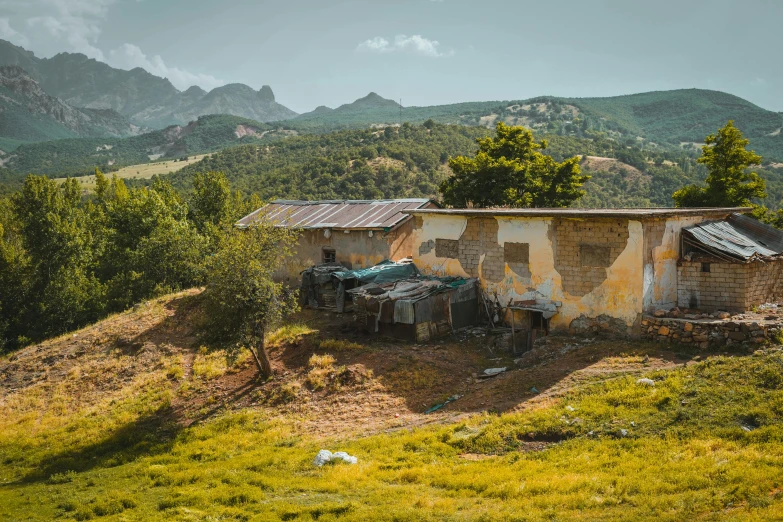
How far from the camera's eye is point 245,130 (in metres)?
129

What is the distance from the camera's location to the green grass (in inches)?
313

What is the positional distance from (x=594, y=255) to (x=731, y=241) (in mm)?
4302

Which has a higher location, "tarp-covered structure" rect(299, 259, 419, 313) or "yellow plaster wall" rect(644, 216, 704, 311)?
"yellow plaster wall" rect(644, 216, 704, 311)

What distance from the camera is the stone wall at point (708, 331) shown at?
45.1ft

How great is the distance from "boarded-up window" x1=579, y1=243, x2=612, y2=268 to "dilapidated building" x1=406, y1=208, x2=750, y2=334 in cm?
3

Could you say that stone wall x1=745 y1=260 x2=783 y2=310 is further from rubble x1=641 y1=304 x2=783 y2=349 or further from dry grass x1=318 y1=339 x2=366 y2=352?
dry grass x1=318 y1=339 x2=366 y2=352

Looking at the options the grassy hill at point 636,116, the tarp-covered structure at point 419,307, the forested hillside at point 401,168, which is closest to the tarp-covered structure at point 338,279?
the tarp-covered structure at point 419,307

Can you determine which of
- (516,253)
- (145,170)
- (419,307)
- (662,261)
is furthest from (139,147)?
(662,261)

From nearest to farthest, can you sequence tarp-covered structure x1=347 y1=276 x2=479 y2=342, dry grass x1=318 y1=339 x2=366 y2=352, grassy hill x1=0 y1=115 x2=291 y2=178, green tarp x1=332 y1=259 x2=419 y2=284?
dry grass x1=318 y1=339 x2=366 y2=352 → tarp-covered structure x1=347 y1=276 x2=479 y2=342 → green tarp x1=332 y1=259 x2=419 y2=284 → grassy hill x1=0 y1=115 x2=291 y2=178

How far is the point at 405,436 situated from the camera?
11.7 m

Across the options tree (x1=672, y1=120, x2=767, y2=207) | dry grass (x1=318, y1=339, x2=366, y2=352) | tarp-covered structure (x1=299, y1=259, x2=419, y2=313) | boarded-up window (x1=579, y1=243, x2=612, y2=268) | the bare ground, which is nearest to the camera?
the bare ground

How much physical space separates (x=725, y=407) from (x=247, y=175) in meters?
66.1

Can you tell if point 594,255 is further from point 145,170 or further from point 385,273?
point 145,170

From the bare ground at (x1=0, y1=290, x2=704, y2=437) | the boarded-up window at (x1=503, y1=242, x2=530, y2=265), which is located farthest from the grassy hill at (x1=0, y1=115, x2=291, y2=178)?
the boarded-up window at (x1=503, y1=242, x2=530, y2=265)
